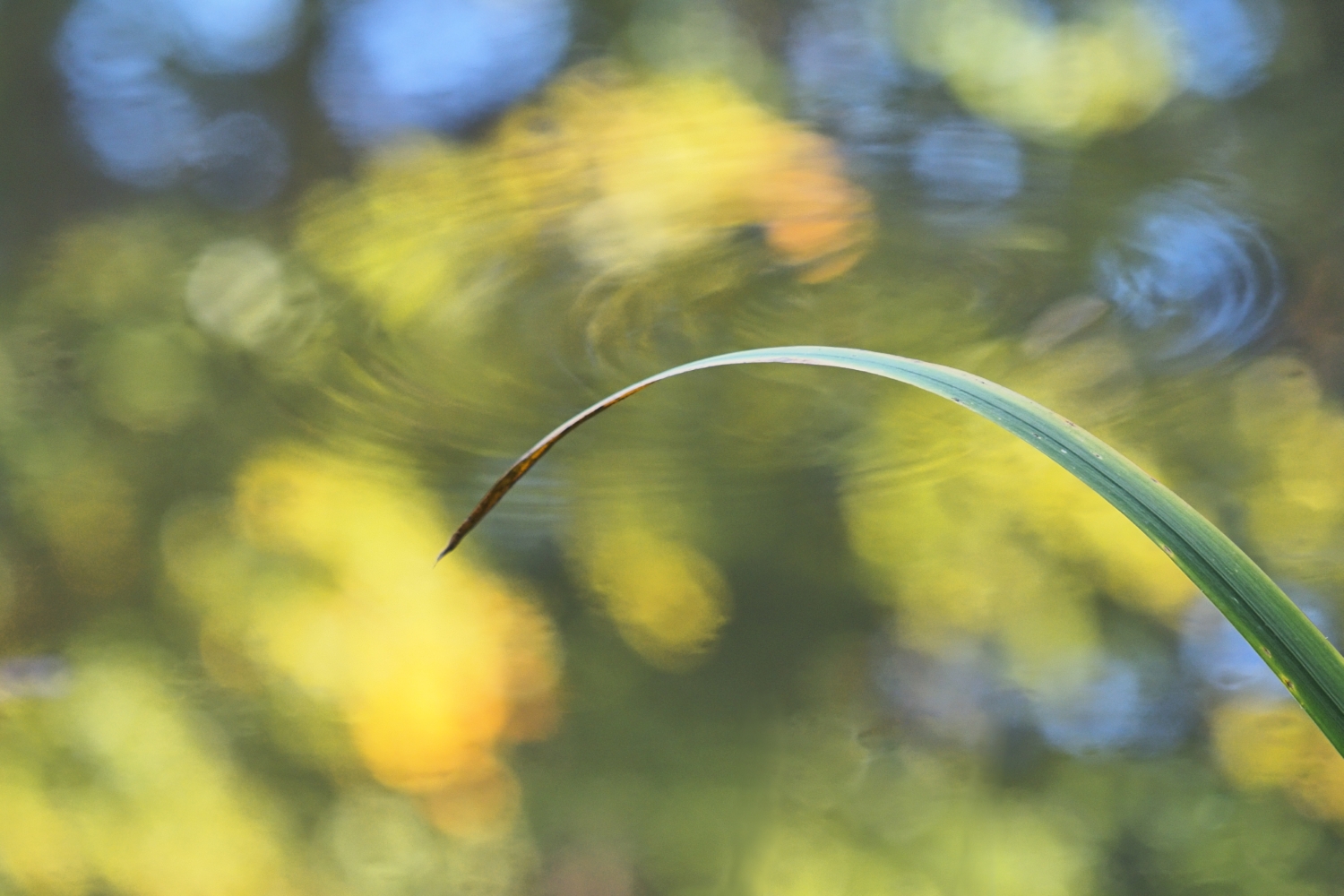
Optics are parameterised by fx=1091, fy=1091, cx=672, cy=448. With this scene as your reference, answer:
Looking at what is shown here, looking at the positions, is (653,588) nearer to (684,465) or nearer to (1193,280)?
(684,465)

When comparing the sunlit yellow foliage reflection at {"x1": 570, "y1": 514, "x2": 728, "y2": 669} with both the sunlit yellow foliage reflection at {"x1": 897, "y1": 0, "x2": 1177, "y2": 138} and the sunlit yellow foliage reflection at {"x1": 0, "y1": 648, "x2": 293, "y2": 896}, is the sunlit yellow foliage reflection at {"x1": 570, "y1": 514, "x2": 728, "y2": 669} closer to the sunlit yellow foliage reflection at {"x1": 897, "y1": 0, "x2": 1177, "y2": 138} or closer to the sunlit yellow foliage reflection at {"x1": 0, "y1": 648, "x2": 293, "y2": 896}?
the sunlit yellow foliage reflection at {"x1": 0, "y1": 648, "x2": 293, "y2": 896}

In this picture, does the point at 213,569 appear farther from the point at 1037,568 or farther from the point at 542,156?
the point at 1037,568

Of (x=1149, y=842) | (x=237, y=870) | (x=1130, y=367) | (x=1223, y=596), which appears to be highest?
(x=1223, y=596)

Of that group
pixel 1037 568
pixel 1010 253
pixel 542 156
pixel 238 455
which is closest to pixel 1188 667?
pixel 1037 568

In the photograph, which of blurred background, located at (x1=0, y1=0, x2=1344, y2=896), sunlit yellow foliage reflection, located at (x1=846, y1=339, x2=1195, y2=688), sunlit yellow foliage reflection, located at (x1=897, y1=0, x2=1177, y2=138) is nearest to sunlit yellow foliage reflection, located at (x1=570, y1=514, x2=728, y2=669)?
blurred background, located at (x1=0, y1=0, x2=1344, y2=896)

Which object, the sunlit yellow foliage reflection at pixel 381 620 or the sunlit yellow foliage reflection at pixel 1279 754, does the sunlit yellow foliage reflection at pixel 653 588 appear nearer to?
the sunlit yellow foliage reflection at pixel 381 620

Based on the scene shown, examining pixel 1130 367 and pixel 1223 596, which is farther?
pixel 1130 367

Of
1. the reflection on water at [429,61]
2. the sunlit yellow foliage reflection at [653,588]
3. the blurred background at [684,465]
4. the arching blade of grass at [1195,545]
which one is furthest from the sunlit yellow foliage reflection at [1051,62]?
the arching blade of grass at [1195,545]
